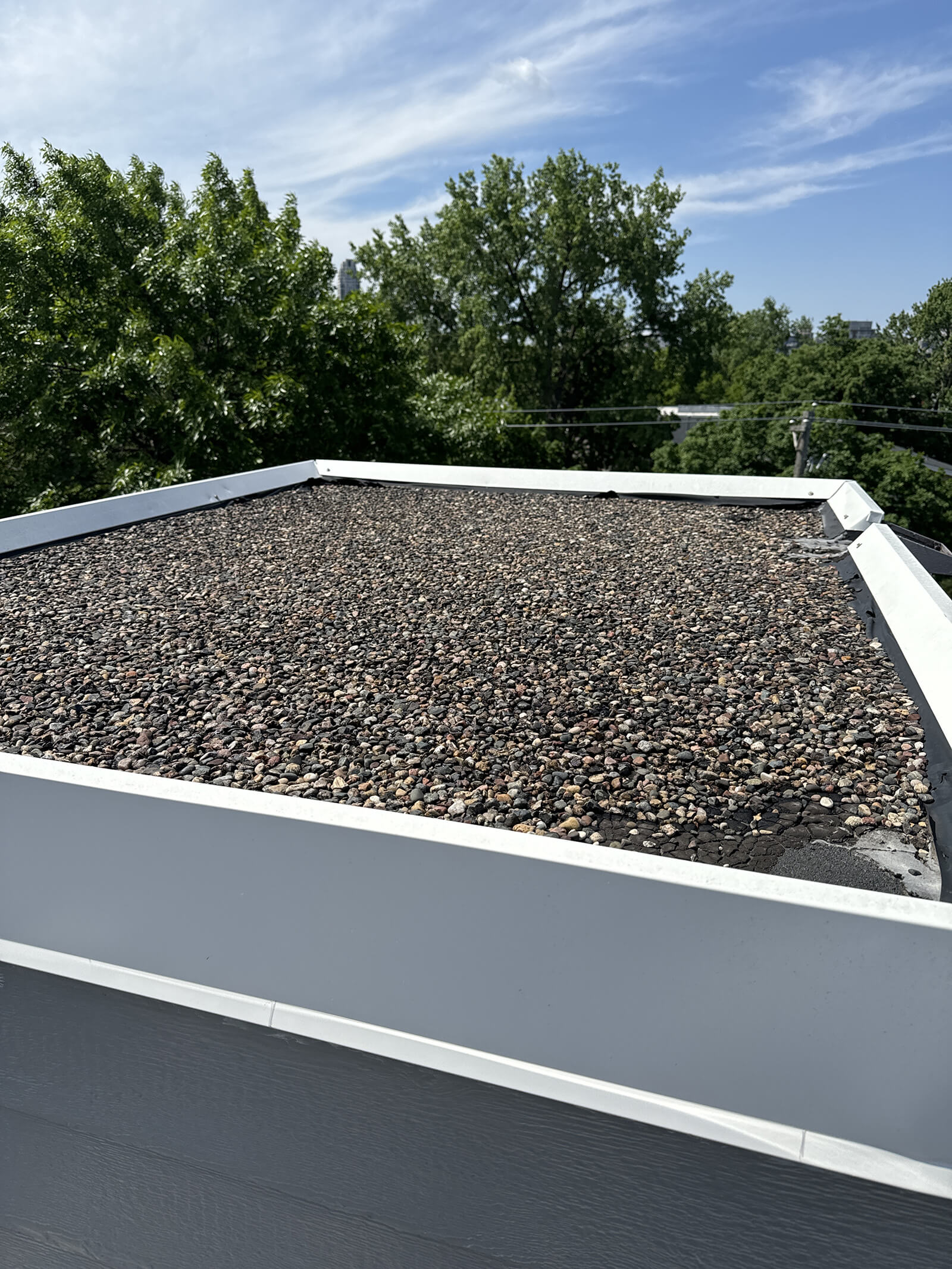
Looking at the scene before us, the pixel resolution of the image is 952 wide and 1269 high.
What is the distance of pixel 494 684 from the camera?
3.35 metres

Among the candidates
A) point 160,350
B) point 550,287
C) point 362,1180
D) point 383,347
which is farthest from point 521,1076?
point 550,287

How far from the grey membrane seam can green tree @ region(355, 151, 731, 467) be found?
86.1ft

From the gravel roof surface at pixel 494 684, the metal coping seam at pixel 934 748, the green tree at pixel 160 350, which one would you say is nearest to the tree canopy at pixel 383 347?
the green tree at pixel 160 350

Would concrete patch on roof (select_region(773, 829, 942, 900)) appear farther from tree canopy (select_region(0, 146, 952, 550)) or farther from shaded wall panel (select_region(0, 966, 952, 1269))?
tree canopy (select_region(0, 146, 952, 550))

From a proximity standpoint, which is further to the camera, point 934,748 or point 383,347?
point 383,347

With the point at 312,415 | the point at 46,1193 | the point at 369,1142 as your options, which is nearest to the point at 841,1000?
the point at 369,1142

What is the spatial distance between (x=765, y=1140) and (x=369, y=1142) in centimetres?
78

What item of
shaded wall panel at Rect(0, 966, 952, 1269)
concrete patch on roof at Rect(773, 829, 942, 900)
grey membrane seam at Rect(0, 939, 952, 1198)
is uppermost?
concrete patch on roof at Rect(773, 829, 942, 900)

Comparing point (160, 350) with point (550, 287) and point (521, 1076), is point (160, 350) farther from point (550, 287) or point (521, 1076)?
point (550, 287)

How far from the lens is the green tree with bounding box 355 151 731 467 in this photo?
27.8 meters

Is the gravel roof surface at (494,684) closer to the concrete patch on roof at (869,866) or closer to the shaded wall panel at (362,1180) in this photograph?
the concrete patch on roof at (869,866)

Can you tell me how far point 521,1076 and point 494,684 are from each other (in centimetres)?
168

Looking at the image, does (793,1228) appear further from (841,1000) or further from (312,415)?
(312,415)

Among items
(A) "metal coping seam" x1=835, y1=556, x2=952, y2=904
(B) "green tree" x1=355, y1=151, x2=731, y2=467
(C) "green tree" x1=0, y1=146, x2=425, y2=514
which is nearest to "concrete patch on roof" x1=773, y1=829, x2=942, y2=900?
(A) "metal coping seam" x1=835, y1=556, x2=952, y2=904
